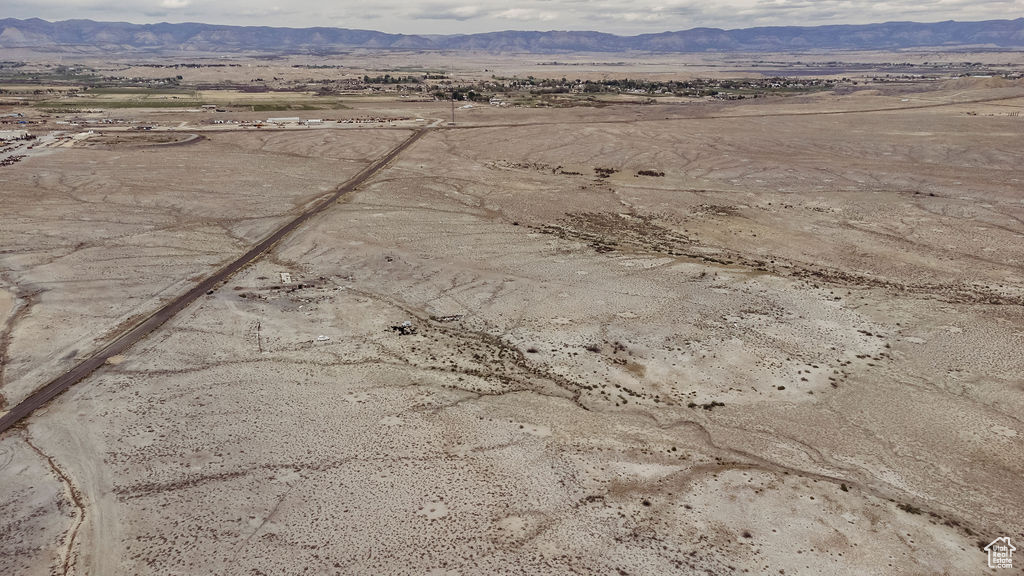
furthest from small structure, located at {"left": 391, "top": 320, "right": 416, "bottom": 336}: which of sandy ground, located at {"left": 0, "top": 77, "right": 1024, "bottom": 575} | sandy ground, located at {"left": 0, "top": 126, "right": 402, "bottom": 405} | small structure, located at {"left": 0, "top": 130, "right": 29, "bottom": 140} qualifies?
small structure, located at {"left": 0, "top": 130, "right": 29, "bottom": 140}

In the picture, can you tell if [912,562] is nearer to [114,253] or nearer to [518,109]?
[114,253]

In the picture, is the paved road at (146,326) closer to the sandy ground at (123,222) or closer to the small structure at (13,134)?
the sandy ground at (123,222)

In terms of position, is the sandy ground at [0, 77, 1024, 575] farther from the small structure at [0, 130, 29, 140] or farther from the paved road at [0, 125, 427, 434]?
the small structure at [0, 130, 29, 140]

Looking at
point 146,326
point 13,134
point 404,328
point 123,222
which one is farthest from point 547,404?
point 13,134

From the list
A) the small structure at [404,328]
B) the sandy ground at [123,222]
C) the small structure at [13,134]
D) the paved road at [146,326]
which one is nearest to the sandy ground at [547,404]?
the small structure at [404,328]

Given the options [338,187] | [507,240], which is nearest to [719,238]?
[507,240]

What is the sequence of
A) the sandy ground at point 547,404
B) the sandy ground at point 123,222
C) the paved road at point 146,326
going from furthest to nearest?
the sandy ground at point 123,222 → the paved road at point 146,326 → the sandy ground at point 547,404
